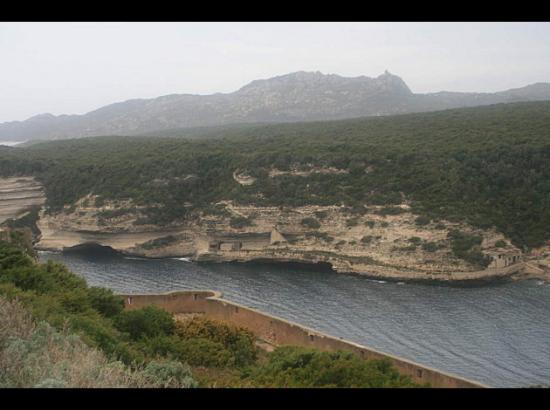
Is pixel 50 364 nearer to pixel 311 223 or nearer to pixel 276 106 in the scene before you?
pixel 311 223

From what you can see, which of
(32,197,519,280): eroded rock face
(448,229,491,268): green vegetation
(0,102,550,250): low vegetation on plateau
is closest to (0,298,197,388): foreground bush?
(448,229,491,268): green vegetation

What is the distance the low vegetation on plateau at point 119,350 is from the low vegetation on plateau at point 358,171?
856 inches

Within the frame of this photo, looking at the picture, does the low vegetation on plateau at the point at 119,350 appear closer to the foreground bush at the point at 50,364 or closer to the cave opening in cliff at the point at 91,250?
the foreground bush at the point at 50,364

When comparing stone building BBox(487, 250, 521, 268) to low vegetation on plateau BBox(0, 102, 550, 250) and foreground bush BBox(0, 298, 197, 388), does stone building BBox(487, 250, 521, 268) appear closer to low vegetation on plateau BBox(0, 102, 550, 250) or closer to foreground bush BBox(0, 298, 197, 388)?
low vegetation on plateau BBox(0, 102, 550, 250)

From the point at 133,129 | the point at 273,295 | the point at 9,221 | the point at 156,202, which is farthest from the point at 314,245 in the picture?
the point at 133,129

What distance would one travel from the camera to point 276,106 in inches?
4589

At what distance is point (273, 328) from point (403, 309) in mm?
10065

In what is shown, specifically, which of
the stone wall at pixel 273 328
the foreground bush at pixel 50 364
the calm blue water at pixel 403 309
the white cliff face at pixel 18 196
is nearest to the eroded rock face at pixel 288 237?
the calm blue water at pixel 403 309

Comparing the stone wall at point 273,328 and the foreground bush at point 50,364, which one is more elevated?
the foreground bush at point 50,364

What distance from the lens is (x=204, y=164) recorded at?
42.7 m

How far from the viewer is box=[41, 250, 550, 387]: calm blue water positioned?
63.1 feet

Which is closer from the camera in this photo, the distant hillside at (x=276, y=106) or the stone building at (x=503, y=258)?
the stone building at (x=503, y=258)

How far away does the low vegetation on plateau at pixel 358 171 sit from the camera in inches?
1284

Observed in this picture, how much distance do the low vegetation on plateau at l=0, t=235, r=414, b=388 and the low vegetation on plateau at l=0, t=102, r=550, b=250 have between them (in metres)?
21.7
